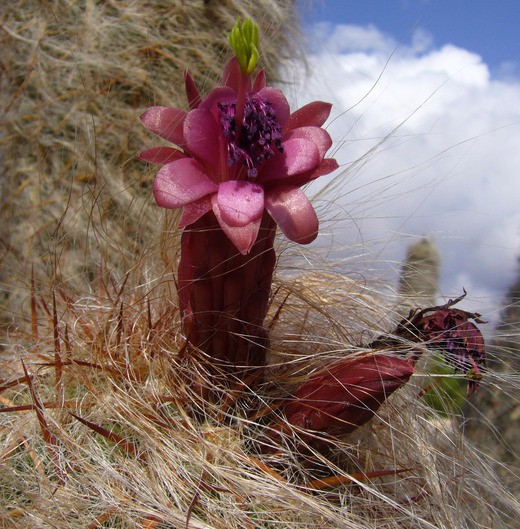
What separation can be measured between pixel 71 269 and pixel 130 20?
78cm

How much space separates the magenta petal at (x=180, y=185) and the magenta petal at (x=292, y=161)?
0.20ft

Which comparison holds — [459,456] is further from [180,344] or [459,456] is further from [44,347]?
[44,347]

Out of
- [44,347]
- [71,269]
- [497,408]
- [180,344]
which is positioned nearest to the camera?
[180,344]

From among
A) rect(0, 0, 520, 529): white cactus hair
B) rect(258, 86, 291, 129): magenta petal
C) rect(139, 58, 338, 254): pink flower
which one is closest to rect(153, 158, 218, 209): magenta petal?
rect(139, 58, 338, 254): pink flower

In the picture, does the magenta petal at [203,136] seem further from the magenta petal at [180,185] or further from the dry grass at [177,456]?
the dry grass at [177,456]

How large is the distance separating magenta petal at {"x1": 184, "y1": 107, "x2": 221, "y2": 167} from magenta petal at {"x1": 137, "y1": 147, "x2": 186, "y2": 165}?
0.02 m

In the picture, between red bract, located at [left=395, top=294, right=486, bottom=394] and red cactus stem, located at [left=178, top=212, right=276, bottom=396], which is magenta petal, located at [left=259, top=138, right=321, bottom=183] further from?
red bract, located at [left=395, top=294, right=486, bottom=394]

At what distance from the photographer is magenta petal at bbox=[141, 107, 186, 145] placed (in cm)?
56

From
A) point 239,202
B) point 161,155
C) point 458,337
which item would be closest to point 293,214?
point 239,202

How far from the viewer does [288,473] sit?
63cm

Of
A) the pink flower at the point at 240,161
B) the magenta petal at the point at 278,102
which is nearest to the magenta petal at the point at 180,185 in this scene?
the pink flower at the point at 240,161

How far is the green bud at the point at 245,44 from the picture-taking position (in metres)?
0.53

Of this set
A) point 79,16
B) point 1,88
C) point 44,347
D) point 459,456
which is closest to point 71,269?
point 44,347

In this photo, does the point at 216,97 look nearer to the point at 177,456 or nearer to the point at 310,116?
A: the point at 310,116
